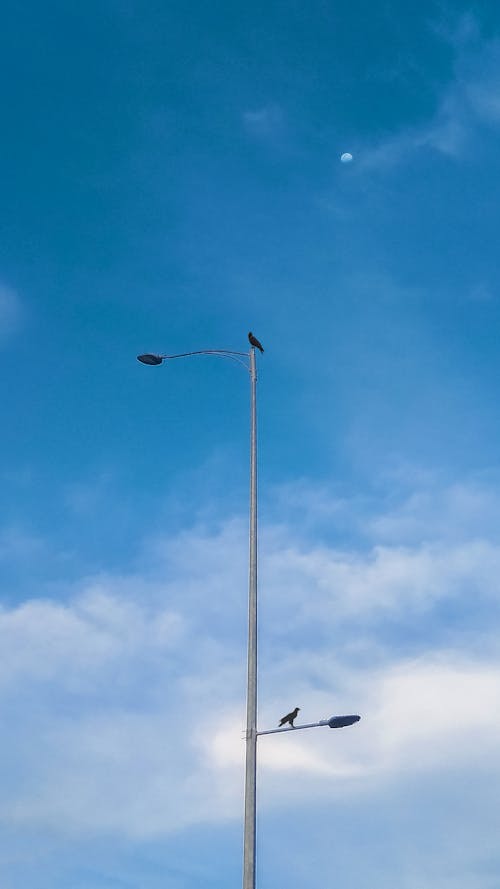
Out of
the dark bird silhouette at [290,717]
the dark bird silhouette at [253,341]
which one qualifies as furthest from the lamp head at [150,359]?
the dark bird silhouette at [290,717]

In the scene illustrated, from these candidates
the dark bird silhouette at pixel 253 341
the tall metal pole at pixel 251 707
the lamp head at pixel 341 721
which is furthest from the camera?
the dark bird silhouette at pixel 253 341

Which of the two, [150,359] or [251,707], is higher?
[150,359]

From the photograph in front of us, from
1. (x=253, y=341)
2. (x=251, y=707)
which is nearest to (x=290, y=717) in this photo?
(x=251, y=707)

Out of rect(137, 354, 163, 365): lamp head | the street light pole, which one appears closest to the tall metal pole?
the street light pole

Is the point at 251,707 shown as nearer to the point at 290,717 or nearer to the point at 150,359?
the point at 290,717

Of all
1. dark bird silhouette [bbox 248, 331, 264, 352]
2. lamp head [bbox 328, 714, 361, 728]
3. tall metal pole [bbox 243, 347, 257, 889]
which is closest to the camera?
tall metal pole [bbox 243, 347, 257, 889]

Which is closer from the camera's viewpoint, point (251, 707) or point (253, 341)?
point (251, 707)

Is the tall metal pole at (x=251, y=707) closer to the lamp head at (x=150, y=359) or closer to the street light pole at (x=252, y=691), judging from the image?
the street light pole at (x=252, y=691)

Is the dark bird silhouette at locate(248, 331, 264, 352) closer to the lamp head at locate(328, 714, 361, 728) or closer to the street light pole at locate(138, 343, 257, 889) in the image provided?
the street light pole at locate(138, 343, 257, 889)

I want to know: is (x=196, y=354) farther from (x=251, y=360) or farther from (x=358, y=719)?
(x=358, y=719)

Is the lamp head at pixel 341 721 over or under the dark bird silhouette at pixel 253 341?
under

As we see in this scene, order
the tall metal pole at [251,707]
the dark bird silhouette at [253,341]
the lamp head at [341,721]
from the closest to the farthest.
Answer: the tall metal pole at [251,707] → the lamp head at [341,721] → the dark bird silhouette at [253,341]

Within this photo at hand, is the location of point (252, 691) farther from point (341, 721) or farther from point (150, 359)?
point (150, 359)

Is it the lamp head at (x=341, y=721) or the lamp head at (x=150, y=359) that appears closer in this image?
the lamp head at (x=341, y=721)
